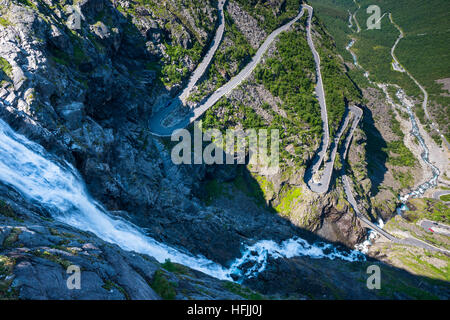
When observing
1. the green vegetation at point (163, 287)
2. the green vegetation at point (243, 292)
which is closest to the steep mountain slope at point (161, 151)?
the green vegetation at point (163, 287)

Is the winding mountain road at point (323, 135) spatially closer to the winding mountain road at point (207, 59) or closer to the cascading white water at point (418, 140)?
the winding mountain road at point (207, 59)

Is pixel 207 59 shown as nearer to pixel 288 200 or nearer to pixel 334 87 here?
pixel 334 87

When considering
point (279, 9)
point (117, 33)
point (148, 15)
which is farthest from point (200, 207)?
point (279, 9)

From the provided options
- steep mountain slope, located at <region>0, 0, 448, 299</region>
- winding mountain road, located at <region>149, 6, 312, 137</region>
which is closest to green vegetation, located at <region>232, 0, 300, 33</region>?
steep mountain slope, located at <region>0, 0, 448, 299</region>

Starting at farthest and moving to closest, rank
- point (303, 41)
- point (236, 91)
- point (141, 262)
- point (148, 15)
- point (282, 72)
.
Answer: point (303, 41), point (282, 72), point (236, 91), point (148, 15), point (141, 262)

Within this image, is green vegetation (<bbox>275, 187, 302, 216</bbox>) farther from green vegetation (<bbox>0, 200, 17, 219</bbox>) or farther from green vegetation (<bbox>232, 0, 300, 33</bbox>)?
green vegetation (<bbox>232, 0, 300, 33</bbox>)
